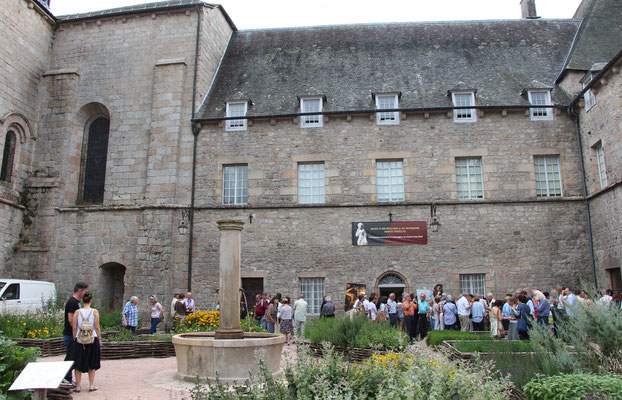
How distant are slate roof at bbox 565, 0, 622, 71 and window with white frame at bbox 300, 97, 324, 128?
8779 millimetres

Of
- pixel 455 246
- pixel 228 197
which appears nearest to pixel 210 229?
pixel 228 197

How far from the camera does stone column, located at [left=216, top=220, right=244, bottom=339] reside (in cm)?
817

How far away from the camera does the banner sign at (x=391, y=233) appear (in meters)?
16.7

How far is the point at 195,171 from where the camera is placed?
58.7ft

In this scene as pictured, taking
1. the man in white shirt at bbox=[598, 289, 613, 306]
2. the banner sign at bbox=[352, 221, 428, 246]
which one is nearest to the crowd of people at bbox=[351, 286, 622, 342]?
the man in white shirt at bbox=[598, 289, 613, 306]

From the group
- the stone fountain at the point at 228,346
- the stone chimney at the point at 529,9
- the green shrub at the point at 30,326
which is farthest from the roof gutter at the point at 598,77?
the green shrub at the point at 30,326

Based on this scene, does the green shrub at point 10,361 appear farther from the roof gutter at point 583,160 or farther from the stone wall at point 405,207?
the roof gutter at point 583,160

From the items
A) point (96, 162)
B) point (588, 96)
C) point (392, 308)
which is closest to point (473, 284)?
point (392, 308)

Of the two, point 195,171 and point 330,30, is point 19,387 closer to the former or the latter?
point 195,171

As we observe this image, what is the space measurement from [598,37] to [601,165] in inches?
219

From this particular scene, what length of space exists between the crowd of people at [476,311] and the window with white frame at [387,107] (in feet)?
20.3

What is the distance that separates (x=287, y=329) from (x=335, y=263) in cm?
375

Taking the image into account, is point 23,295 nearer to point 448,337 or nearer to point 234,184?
point 234,184

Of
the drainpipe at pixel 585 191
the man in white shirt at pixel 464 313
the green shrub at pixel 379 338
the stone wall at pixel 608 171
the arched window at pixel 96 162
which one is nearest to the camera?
the green shrub at pixel 379 338
